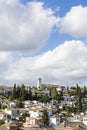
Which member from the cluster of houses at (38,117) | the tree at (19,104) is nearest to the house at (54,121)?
the cluster of houses at (38,117)

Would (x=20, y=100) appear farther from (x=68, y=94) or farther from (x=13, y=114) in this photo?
(x=68, y=94)

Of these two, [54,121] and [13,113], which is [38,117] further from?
[13,113]

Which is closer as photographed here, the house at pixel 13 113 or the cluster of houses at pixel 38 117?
the cluster of houses at pixel 38 117

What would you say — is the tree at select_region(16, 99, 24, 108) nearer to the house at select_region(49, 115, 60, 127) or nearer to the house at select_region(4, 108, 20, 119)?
the house at select_region(4, 108, 20, 119)

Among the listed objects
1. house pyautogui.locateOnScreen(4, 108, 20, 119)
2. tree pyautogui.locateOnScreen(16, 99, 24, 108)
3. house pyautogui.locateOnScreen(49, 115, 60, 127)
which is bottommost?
house pyautogui.locateOnScreen(49, 115, 60, 127)

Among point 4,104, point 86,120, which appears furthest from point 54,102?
point 86,120

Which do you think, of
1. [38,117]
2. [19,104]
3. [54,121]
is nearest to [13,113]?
[38,117]

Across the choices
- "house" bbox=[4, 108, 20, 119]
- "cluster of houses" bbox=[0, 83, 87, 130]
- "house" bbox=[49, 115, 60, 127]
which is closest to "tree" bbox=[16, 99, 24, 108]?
"cluster of houses" bbox=[0, 83, 87, 130]

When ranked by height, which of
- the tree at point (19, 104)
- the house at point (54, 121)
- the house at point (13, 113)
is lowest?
the house at point (54, 121)

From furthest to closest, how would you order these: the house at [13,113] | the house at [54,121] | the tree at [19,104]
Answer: the tree at [19,104] < the house at [13,113] < the house at [54,121]

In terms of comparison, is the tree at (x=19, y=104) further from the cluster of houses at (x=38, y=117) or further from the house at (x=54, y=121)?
the house at (x=54, y=121)

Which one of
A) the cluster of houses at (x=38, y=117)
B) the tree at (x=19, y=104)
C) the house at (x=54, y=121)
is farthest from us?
the tree at (x=19, y=104)
